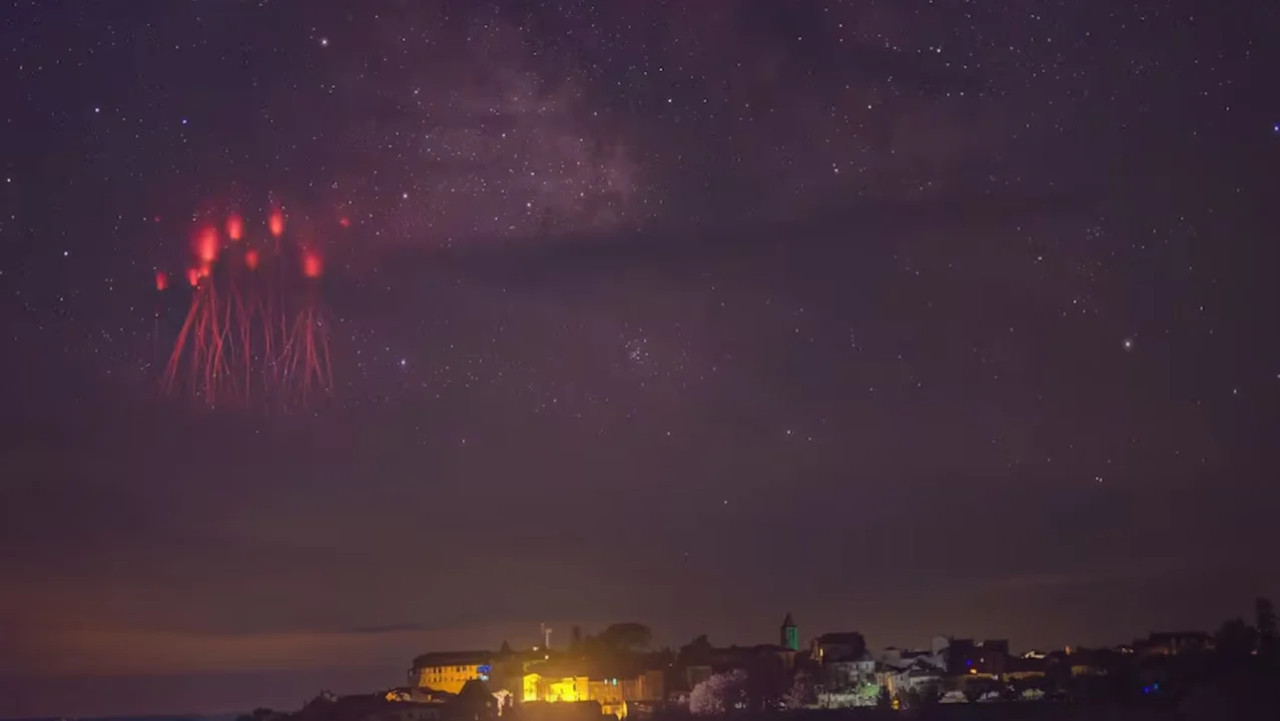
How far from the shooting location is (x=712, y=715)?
12194 centimetres

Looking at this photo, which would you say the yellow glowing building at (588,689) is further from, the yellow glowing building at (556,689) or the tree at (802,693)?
the tree at (802,693)

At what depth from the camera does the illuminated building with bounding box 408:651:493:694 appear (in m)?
149

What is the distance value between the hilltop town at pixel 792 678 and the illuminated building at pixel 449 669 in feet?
0.49

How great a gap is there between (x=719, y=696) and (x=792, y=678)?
9.89 m

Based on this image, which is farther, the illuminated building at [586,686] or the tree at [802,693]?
the illuminated building at [586,686]

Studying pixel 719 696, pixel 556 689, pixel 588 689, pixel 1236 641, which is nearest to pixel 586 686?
pixel 588 689

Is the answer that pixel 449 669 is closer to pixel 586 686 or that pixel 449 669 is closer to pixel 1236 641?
pixel 586 686

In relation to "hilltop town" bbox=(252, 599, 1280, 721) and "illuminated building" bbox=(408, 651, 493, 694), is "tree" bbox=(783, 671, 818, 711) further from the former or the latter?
"illuminated building" bbox=(408, 651, 493, 694)

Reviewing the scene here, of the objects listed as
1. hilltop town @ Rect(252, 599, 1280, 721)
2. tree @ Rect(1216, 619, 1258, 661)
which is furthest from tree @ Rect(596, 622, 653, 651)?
tree @ Rect(1216, 619, 1258, 661)

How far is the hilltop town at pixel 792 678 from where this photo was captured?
108 m

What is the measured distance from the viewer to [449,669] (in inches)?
5969

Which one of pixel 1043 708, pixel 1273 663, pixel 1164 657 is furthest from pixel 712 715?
pixel 1273 663

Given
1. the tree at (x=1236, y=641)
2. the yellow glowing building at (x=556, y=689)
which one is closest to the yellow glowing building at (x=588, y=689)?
the yellow glowing building at (x=556, y=689)

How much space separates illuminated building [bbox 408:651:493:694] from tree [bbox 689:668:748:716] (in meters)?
29.2
